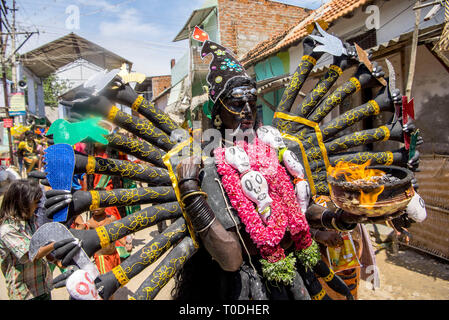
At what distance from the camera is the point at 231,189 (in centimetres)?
189

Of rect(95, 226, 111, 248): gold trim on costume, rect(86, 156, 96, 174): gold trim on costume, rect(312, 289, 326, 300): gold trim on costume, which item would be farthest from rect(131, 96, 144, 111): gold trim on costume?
rect(312, 289, 326, 300): gold trim on costume

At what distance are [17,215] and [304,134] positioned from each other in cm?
277

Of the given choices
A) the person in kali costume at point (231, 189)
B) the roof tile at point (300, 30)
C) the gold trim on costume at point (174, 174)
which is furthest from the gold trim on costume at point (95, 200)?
the roof tile at point (300, 30)

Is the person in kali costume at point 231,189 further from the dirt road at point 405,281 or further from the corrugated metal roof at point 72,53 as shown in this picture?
the corrugated metal roof at point 72,53

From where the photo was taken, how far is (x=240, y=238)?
1.89 m

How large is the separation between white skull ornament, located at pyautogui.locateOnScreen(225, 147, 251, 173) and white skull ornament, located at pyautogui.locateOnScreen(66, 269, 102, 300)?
1048 millimetres

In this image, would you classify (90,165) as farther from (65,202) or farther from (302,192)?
(302,192)

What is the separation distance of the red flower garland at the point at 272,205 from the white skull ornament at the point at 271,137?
35 millimetres

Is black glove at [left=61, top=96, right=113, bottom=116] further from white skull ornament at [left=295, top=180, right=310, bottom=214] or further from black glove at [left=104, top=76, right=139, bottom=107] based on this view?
white skull ornament at [left=295, top=180, right=310, bottom=214]

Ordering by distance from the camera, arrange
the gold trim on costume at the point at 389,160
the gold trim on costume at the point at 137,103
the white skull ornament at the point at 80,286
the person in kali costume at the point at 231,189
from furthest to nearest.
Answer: the gold trim on costume at the point at 389,160, the gold trim on costume at the point at 137,103, the person in kali costume at the point at 231,189, the white skull ornament at the point at 80,286

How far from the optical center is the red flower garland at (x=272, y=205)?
1856 millimetres

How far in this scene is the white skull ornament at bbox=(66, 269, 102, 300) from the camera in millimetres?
1348

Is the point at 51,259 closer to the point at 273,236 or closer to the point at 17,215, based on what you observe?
the point at 17,215
